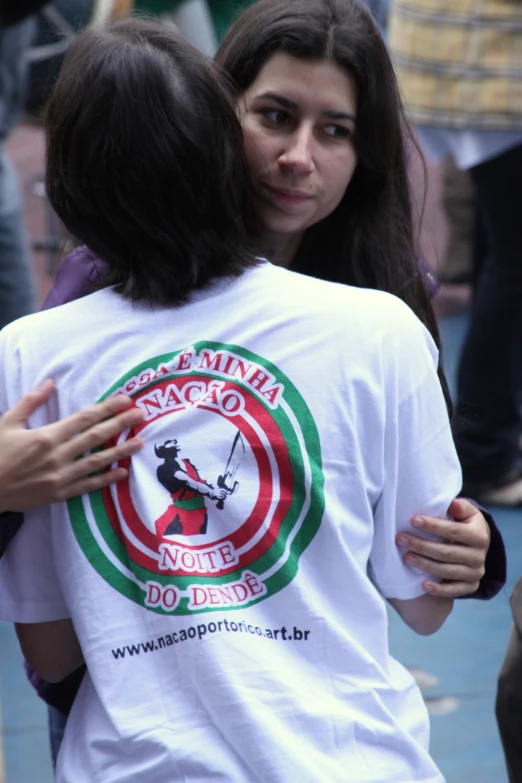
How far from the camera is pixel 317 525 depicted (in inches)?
51.0

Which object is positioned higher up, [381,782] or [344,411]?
[344,411]

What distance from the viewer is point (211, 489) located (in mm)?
1281

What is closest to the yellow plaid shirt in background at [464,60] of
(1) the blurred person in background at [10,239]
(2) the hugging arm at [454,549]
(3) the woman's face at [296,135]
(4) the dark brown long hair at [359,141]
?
(1) the blurred person in background at [10,239]

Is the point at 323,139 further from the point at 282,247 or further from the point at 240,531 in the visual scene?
the point at 240,531

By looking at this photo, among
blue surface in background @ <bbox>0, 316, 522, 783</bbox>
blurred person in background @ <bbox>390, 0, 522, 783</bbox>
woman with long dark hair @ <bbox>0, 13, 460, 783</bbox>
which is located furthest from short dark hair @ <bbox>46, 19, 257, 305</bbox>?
blurred person in background @ <bbox>390, 0, 522, 783</bbox>

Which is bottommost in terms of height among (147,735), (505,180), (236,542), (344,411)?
(505,180)

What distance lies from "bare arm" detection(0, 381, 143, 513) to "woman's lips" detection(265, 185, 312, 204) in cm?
53

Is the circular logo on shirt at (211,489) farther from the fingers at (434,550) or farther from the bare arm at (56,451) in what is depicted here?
the fingers at (434,550)

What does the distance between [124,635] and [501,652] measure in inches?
73.1

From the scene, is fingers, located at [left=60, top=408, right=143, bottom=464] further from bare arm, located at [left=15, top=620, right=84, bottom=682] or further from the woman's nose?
the woman's nose

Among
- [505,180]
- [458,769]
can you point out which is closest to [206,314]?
[458,769]

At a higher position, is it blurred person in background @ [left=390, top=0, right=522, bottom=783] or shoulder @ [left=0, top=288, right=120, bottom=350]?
shoulder @ [left=0, top=288, right=120, bottom=350]

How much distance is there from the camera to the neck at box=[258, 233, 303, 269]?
1834mm

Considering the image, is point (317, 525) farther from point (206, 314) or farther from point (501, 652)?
point (501, 652)
